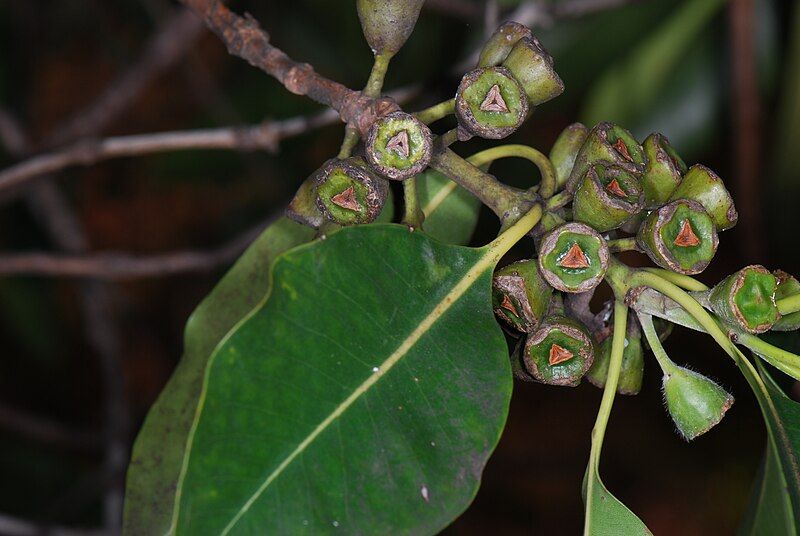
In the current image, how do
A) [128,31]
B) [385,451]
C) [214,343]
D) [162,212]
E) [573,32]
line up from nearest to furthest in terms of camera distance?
1. [385,451]
2. [214,343]
3. [573,32]
4. [128,31]
5. [162,212]

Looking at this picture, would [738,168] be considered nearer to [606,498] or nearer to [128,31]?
[606,498]

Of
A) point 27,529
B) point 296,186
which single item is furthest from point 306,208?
point 296,186

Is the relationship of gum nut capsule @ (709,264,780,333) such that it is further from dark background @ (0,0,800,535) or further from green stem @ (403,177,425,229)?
dark background @ (0,0,800,535)

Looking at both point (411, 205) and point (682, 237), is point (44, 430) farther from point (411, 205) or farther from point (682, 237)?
point (682, 237)

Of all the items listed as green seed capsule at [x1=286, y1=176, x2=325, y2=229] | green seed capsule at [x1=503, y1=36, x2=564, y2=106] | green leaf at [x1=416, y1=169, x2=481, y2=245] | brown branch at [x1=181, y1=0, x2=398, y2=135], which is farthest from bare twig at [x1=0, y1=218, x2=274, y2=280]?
green seed capsule at [x1=503, y1=36, x2=564, y2=106]

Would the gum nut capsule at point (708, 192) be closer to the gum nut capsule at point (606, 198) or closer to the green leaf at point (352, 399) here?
the gum nut capsule at point (606, 198)

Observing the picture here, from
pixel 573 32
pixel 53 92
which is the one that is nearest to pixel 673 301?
pixel 573 32
